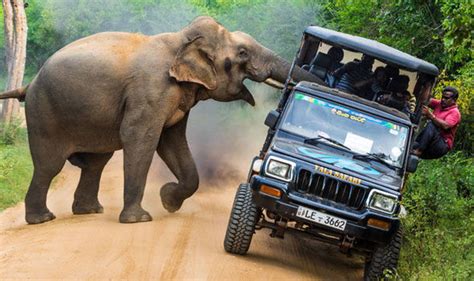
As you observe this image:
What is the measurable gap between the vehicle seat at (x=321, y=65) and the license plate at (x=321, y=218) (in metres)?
3.90

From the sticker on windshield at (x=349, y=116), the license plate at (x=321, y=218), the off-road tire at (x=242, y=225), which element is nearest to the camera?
the license plate at (x=321, y=218)

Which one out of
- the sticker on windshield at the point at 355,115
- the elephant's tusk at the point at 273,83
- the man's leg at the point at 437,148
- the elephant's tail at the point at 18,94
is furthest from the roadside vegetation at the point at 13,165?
the man's leg at the point at 437,148

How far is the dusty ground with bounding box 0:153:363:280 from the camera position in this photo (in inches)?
378

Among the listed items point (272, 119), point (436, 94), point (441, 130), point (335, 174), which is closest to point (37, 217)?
point (272, 119)

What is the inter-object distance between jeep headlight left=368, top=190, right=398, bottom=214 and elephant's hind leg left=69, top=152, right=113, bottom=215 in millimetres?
5602

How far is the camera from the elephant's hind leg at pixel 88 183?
1459 centimetres

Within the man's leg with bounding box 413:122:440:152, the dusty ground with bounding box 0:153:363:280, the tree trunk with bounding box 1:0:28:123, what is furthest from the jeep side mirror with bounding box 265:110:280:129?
the tree trunk with bounding box 1:0:28:123

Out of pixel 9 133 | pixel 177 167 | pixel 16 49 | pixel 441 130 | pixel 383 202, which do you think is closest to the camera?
pixel 383 202

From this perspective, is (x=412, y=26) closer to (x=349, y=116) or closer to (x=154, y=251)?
(x=349, y=116)

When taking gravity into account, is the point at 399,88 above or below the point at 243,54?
above

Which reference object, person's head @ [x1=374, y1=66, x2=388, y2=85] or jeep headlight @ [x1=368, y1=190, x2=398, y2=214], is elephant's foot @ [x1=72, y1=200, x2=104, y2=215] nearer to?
person's head @ [x1=374, y1=66, x2=388, y2=85]

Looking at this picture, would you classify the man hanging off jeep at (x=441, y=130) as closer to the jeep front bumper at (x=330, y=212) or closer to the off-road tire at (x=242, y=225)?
the jeep front bumper at (x=330, y=212)

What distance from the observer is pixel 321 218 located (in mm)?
10172

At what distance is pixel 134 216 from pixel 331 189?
3.65 meters
